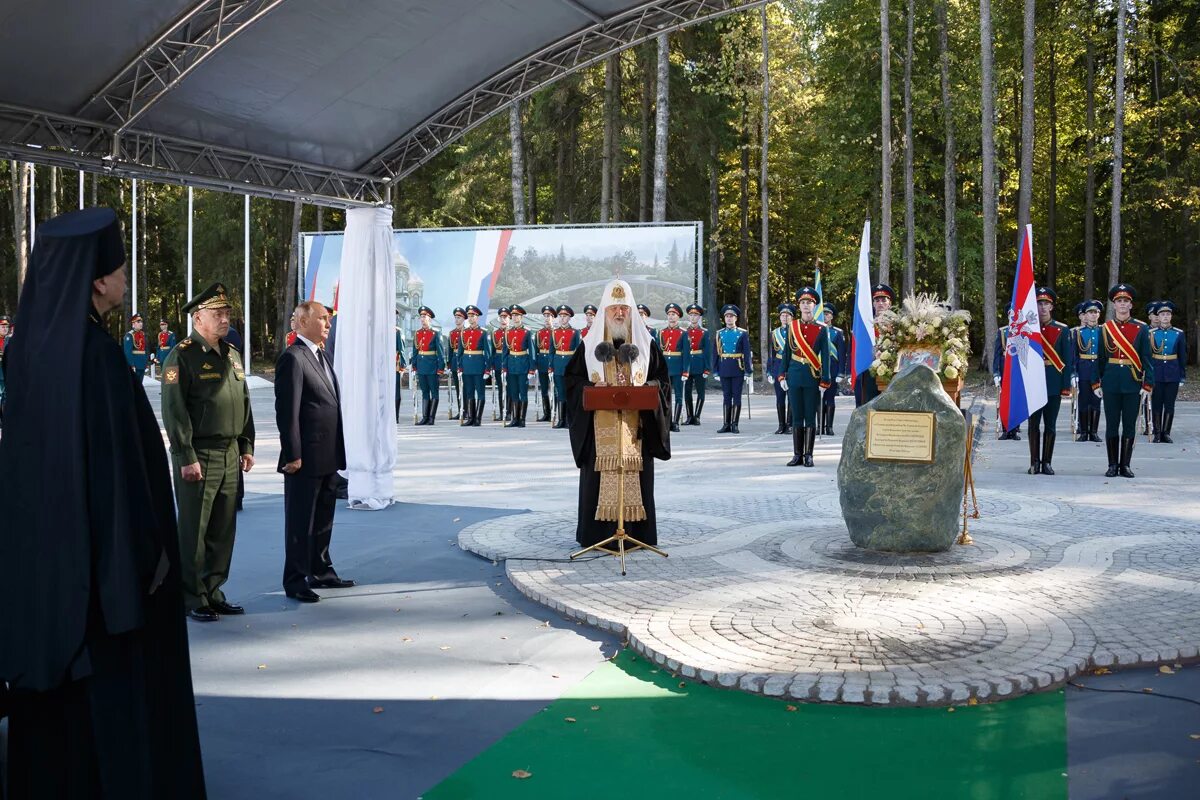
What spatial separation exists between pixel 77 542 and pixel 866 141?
116 ft

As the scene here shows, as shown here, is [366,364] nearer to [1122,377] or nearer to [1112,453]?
[1112,453]

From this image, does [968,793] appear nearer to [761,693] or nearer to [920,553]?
[761,693]

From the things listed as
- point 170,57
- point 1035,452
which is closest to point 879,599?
point 1035,452

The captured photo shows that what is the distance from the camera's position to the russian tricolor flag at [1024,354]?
36.0 feet

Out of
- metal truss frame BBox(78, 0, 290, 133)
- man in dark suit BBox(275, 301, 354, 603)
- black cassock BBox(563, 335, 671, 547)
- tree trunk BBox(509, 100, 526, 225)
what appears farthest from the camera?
tree trunk BBox(509, 100, 526, 225)

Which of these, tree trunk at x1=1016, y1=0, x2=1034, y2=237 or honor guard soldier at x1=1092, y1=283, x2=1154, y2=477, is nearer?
honor guard soldier at x1=1092, y1=283, x2=1154, y2=477

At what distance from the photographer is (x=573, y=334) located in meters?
20.4

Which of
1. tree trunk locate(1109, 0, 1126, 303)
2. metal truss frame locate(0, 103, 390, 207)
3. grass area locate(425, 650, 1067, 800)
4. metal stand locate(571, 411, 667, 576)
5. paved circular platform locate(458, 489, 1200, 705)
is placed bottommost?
grass area locate(425, 650, 1067, 800)

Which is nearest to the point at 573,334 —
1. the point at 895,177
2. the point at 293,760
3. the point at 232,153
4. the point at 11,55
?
the point at 232,153

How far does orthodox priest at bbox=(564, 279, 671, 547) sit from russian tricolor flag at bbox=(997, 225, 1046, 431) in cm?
483

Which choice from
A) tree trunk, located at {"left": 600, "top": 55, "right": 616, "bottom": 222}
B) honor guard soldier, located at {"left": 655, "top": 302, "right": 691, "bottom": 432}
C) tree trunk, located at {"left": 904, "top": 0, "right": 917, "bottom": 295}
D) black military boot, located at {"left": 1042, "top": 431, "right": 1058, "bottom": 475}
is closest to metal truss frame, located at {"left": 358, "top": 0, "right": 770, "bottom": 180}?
black military boot, located at {"left": 1042, "top": 431, "right": 1058, "bottom": 475}

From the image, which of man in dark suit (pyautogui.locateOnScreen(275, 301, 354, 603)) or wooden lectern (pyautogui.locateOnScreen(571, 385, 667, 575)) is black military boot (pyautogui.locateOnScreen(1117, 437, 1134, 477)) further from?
man in dark suit (pyautogui.locateOnScreen(275, 301, 354, 603))

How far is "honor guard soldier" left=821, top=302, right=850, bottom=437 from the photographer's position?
15.3 meters

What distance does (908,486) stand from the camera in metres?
7.84
